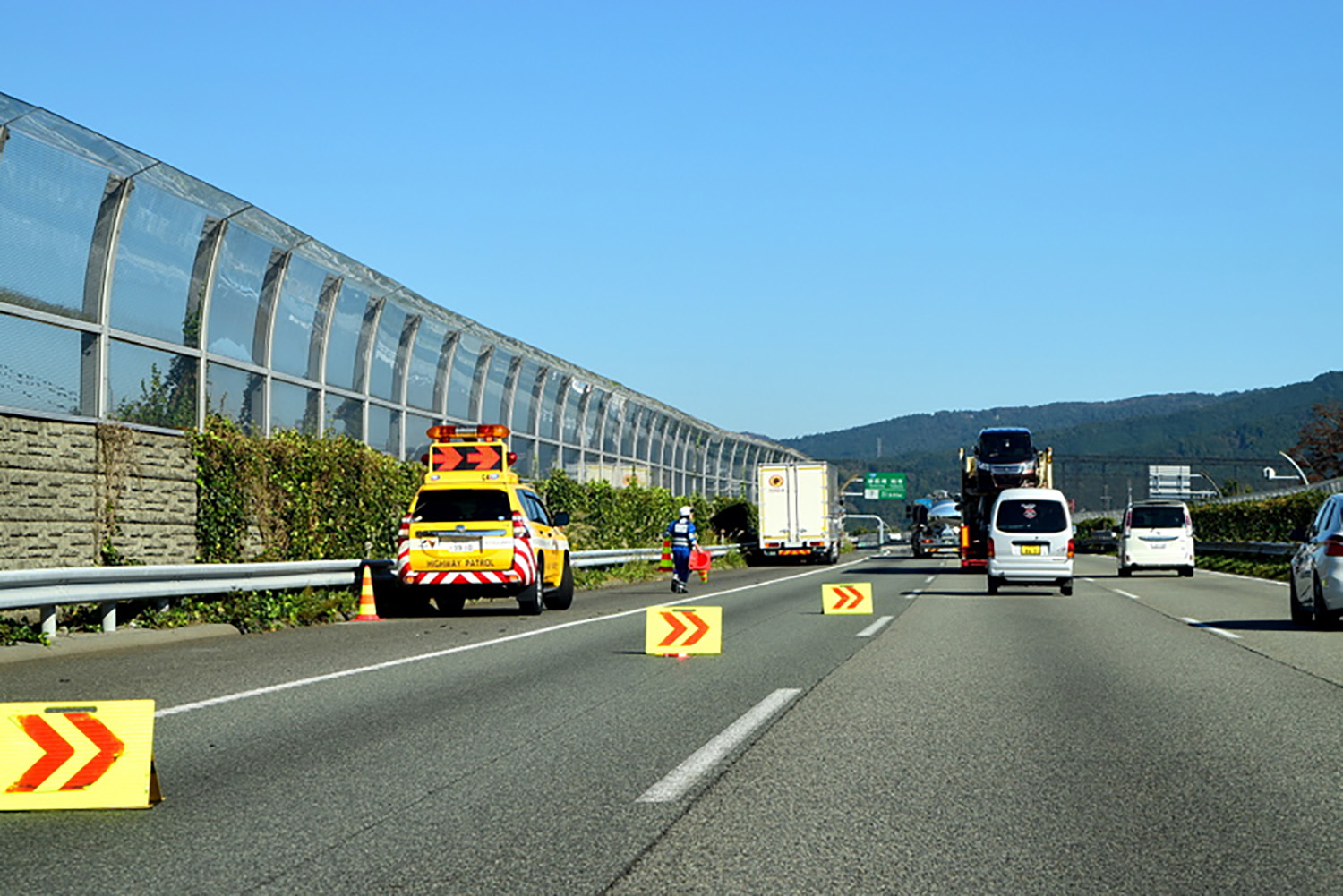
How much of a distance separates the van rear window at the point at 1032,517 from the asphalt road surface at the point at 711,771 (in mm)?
12687

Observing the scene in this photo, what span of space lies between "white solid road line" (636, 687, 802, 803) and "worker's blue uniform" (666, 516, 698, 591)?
55.3 ft

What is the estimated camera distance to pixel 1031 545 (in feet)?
88.8

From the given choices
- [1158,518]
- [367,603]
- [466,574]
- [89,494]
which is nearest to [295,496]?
[367,603]

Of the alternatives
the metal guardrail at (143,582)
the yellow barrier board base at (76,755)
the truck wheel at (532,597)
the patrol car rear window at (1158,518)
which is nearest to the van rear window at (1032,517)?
the patrol car rear window at (1158,518)

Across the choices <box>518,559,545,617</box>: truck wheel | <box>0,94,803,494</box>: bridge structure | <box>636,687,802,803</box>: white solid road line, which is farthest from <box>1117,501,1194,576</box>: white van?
<box>636,687,802,803</box>: white solid road line

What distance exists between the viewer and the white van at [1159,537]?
3419 centimetres

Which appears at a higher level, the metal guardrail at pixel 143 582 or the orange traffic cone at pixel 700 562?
the metal guardrail at pixel 143 582

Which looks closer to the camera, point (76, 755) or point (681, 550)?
point (76, 755)

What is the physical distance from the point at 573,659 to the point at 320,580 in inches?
283

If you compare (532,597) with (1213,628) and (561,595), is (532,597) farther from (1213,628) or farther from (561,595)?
(1213,628)

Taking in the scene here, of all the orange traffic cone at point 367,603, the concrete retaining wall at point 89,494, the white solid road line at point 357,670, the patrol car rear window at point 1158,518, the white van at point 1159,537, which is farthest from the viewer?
the patrol car rear window at point 1158,518

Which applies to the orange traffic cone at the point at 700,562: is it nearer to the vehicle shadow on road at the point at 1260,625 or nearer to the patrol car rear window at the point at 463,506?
the patrol car rear window at the point at 463,506

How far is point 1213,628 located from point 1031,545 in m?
10.1

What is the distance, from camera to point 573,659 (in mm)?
13008
